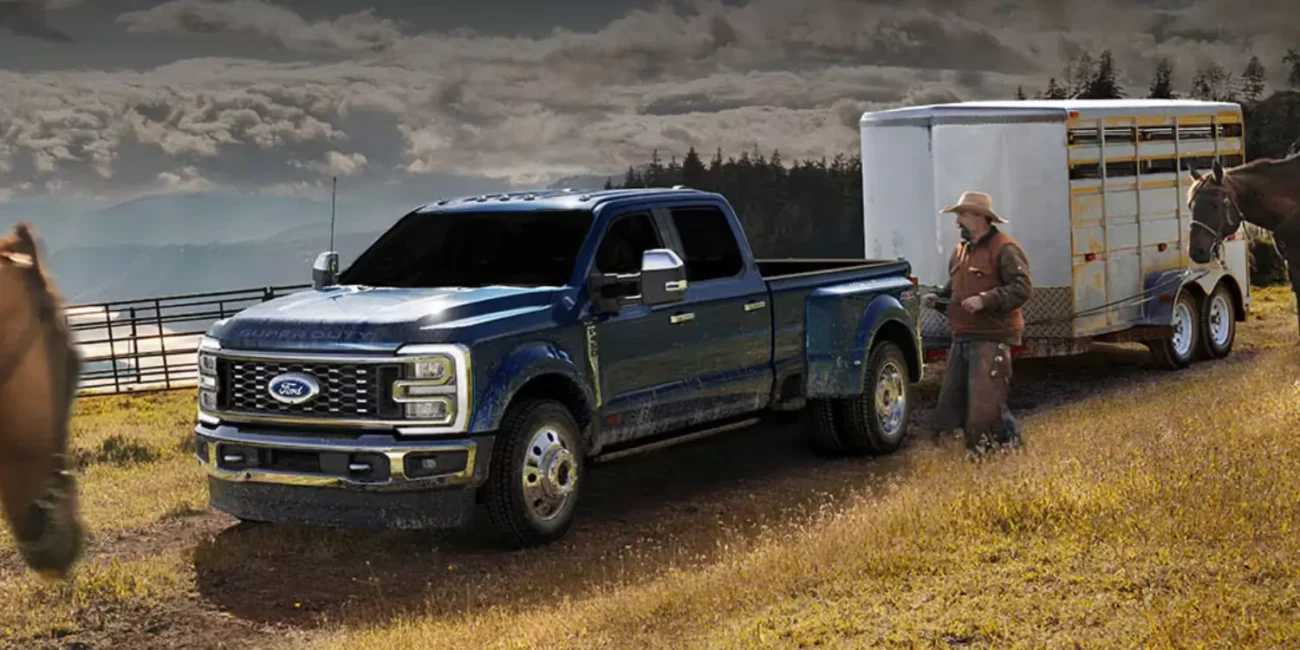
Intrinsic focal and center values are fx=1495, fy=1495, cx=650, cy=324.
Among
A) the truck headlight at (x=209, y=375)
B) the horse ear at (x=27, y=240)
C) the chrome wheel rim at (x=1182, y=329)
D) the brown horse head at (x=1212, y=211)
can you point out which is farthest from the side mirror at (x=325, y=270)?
the chrome wheel rim at (x=1182, y=329)

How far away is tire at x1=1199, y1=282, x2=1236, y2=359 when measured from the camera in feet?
61.0

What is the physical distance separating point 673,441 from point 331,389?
8.77 feet

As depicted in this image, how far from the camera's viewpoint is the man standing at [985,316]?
1145cm

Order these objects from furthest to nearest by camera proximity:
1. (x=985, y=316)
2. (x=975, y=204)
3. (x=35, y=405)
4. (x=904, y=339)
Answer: (x=904, y=339)
(x=985, y=316)
(x=975, y=204)
(x=35, y=405)

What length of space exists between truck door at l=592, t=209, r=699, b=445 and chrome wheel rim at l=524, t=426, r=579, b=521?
521mm

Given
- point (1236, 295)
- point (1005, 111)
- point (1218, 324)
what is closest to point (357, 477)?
point (1005, 111)

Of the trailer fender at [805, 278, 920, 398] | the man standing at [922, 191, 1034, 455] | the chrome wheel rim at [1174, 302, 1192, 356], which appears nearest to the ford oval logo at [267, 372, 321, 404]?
the trailer fender at [805, 278, 920, 398]

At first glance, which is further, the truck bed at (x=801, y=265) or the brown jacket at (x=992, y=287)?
the truck bed at (x=801, y=265)

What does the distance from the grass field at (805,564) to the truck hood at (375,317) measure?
1437mm

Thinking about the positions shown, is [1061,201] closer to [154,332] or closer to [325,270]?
[325,270]

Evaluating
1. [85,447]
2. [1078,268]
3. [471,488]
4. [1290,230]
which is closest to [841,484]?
[471,488]

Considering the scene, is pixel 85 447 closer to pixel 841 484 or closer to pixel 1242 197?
pixel 841 484

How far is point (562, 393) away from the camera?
385 inches

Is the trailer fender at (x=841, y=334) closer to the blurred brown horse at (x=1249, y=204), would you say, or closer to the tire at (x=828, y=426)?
the tire at (x=828, y=426)
